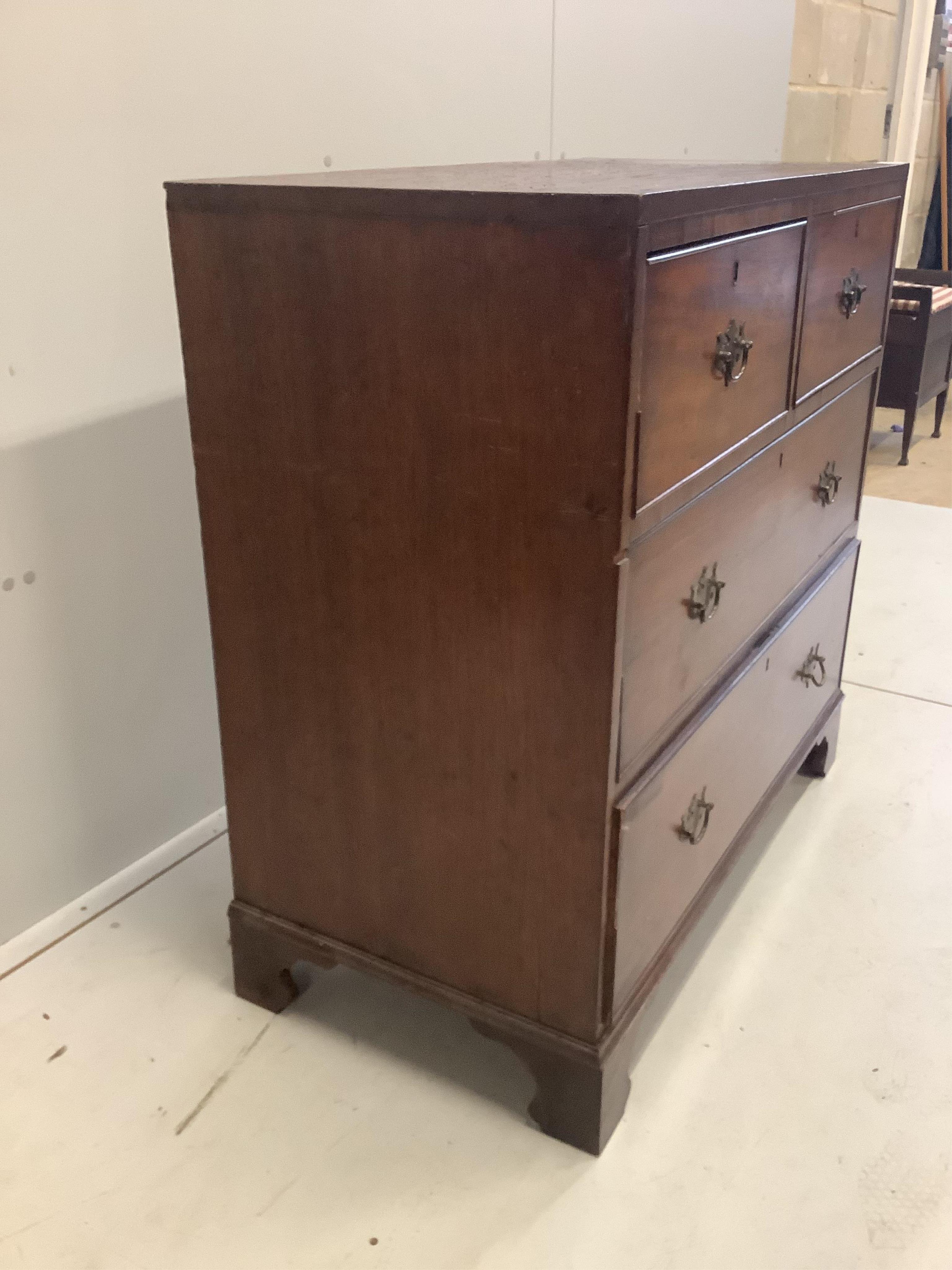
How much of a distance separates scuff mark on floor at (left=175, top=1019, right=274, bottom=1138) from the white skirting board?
330 mm

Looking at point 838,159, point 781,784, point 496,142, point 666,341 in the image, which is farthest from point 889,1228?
point 838,159

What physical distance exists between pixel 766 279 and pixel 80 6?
0.80 metres

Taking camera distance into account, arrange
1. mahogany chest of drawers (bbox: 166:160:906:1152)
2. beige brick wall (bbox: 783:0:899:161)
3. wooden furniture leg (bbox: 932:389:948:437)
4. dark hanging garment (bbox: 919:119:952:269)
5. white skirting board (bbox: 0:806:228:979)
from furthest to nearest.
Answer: dark hanging garment (bbox: 919:119:952:269)
wooden furniture leg (bbox: 932:389:948:437)
beige brick wall (bbox: 783:0:899:161)
white skirting board (bbox: 0:806:228:979)
mahogany chest of drawers (bbox: 166:160:906:1152)

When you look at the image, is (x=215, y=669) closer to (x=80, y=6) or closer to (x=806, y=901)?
(x=80, y=6)

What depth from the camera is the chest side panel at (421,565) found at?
0.90 metres

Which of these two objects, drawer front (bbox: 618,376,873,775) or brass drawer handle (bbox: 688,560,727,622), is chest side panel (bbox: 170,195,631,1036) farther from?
brass drawer handle (bbox: 688,560,727,622)

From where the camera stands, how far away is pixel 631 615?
0.97 m

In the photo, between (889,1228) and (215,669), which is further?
(215,669)

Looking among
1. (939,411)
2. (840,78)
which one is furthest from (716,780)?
(939,411)

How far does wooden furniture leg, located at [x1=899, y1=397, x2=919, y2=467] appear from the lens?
3568 mm

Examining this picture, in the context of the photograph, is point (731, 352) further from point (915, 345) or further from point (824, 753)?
point (915, 345)

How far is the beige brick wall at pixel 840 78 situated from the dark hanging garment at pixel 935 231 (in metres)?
1.08

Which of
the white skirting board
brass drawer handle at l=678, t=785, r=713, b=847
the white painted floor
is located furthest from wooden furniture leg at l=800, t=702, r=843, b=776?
the white skirting board

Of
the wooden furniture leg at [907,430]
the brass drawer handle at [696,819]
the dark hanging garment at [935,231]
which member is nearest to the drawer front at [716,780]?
the brass drawer handle at [696,819]
